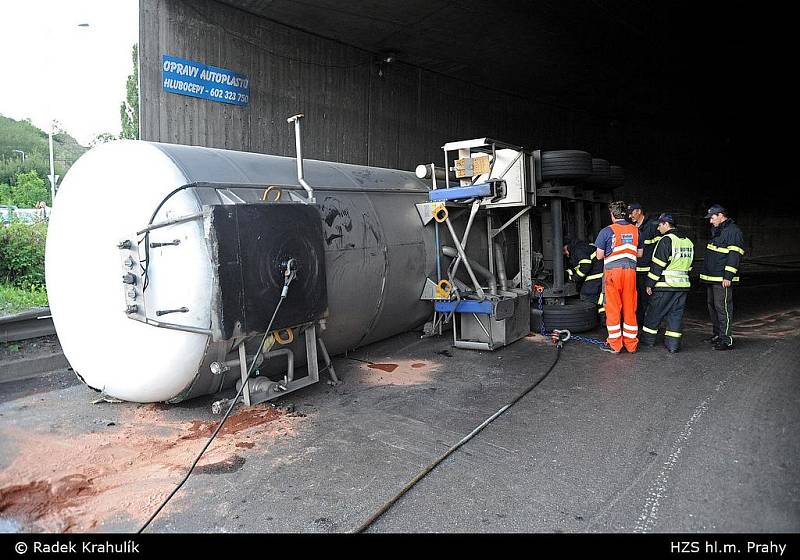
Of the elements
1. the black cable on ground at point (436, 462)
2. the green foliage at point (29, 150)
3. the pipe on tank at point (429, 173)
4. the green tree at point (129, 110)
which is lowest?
the black cable on ground at point (436, 462)

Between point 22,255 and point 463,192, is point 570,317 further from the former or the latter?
point 22,255

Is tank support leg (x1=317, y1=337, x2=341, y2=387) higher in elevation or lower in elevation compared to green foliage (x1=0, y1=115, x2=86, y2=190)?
lower

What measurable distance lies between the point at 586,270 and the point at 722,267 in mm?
1672

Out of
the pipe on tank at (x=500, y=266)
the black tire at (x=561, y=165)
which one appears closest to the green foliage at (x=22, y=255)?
the pipe on tank at (x=500, y=266)

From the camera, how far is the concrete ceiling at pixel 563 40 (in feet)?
30.8

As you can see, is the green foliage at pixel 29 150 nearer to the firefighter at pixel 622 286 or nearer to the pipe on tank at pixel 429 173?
the pipe on tank at pixel 429 173

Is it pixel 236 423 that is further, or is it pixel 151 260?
pixel 236 423

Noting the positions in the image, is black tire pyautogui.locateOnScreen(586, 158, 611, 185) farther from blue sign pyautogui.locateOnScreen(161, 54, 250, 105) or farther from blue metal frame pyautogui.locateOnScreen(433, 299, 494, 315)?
blue sign pyautogui.locateOnScreen(161, 54, 250, 105)

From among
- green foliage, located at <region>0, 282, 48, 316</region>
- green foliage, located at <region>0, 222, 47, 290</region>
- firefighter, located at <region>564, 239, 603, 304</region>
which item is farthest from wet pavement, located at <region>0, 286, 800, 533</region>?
green foliage, located at <region>0, 222, 47, 290</region>

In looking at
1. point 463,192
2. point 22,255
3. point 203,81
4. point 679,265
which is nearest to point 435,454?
point 463,192

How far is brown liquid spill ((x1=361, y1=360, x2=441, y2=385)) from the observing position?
5.32m

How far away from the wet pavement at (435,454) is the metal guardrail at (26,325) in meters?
0.78

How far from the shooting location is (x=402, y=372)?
5.63 metres

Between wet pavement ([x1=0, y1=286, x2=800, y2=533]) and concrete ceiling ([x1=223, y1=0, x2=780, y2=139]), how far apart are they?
22.1 ft
